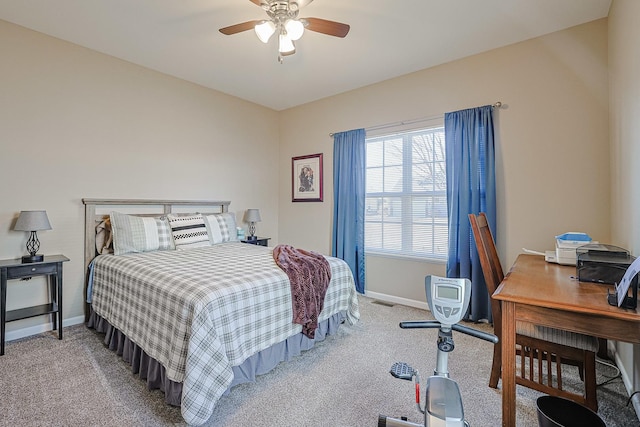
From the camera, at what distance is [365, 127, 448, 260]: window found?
3445 millimetres

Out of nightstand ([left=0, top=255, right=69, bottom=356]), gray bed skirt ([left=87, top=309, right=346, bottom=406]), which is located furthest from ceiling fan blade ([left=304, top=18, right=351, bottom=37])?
nightstand ([left=0, top=255, right=69, bottom=356])

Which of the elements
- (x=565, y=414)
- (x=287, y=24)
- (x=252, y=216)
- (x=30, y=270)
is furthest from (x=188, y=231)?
(x=565, y=414)

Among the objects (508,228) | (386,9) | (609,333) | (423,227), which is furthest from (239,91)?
(609,333)

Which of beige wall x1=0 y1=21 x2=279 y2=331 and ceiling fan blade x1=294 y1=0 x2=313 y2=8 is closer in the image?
ceiling fan blade x1=294 y1=0 x2=313 y2=8

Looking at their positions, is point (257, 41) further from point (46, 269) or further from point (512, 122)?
point (46, 269)

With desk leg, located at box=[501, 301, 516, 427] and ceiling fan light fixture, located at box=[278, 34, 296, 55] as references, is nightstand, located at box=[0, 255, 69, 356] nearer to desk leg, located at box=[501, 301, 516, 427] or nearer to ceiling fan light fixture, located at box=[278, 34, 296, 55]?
ceiling fan light fixture, located at box=[278, 34, 296, 55]

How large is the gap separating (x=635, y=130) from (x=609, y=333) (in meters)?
1.37

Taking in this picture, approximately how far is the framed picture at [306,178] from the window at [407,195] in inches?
31.1

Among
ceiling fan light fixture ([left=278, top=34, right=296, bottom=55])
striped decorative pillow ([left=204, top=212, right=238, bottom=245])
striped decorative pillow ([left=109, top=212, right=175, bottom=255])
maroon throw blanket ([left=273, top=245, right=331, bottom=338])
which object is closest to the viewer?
maroon throw blanket ([left=273, top=245, right=331, bottom=338])

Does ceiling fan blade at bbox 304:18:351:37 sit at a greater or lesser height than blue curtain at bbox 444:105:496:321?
greater

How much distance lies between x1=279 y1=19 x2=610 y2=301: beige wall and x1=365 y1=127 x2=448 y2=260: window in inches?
8.7

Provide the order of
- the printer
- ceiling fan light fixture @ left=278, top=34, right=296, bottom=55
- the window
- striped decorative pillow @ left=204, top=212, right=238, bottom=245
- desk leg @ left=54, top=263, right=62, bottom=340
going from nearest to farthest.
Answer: the printer → ceiling fan light fixture @ left=278, top=34, right=296, bottom=55 → desk leg @ left=54, top=263, right=62, bottom=340 → the window → striped decorative pillow @ left=204, top=212, right=238, bottom=245

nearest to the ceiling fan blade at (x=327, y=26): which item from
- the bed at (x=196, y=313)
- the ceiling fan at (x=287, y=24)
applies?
the ceiling fan at (x=287, y=24)

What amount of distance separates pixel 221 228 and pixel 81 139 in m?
1.65
